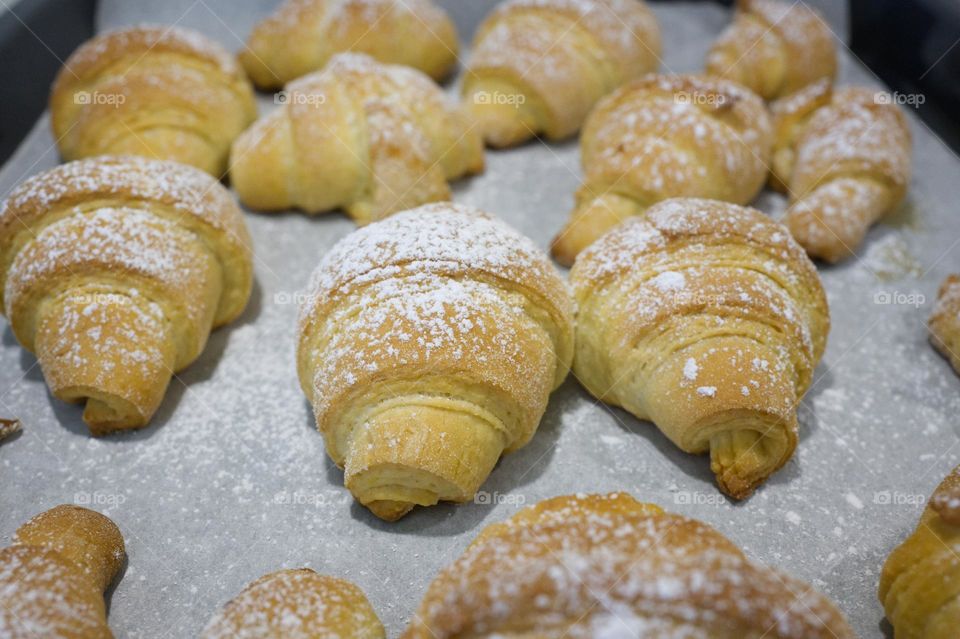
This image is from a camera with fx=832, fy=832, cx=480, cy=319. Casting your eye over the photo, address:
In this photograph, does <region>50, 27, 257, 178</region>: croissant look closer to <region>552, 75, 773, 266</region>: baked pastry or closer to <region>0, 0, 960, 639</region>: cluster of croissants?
<region>0, 0, 960, 639</region>: cluster of croissants

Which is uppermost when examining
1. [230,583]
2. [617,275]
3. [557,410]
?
[617,275]

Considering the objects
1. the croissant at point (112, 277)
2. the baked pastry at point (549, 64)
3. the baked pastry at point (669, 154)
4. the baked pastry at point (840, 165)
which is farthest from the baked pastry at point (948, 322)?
the croissant at point (112, 277)

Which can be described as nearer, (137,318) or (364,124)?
(137,318)

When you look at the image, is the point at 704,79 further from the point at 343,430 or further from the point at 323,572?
the point at 323,572

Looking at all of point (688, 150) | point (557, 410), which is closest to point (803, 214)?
point (688, 150)

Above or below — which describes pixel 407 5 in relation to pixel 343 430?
above

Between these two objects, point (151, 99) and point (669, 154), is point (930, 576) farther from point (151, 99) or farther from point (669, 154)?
point (151, 99)

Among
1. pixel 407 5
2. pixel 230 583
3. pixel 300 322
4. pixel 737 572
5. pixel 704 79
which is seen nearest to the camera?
pixel 737 572
